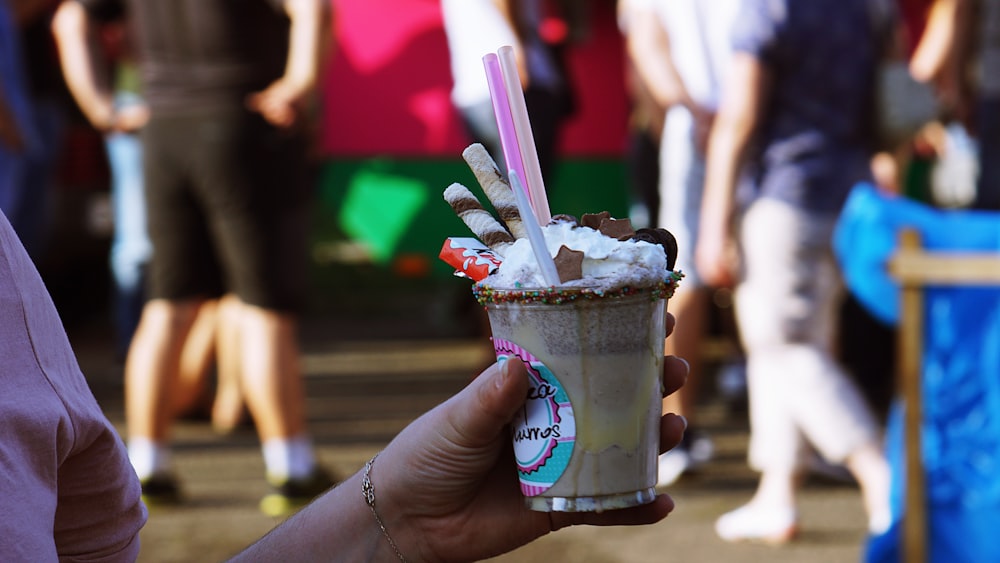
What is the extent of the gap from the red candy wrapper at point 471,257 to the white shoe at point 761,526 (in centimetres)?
249

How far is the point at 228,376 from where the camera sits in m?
4.94

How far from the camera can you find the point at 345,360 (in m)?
6.68

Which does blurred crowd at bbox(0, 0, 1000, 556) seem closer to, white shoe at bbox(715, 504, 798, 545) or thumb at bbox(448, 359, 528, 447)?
white shoe at bbox(715, 504, 798, 545)

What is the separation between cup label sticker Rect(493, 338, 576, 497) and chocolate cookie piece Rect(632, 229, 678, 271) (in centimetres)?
17

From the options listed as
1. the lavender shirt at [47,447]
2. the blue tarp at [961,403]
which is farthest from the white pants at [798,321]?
the lavender shirt at [47,447]

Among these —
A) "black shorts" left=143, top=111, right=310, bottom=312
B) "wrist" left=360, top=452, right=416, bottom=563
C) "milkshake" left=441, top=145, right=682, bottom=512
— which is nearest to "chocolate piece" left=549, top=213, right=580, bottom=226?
"milkshake" left=441, top=145, right=682, bottom=512

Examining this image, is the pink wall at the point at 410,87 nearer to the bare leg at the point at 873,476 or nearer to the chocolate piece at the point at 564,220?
the bare leg at the point at 873,476

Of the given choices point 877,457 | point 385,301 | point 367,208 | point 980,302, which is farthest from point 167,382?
point 385,301

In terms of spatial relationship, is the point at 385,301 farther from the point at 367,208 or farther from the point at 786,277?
the point at 786,277

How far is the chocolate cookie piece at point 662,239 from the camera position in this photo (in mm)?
1300

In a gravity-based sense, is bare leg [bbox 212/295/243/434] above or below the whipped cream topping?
below

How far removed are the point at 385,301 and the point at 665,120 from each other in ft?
14.1

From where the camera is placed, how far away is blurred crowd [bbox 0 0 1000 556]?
3490 millimetres

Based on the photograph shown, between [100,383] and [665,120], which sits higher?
[665,120]
